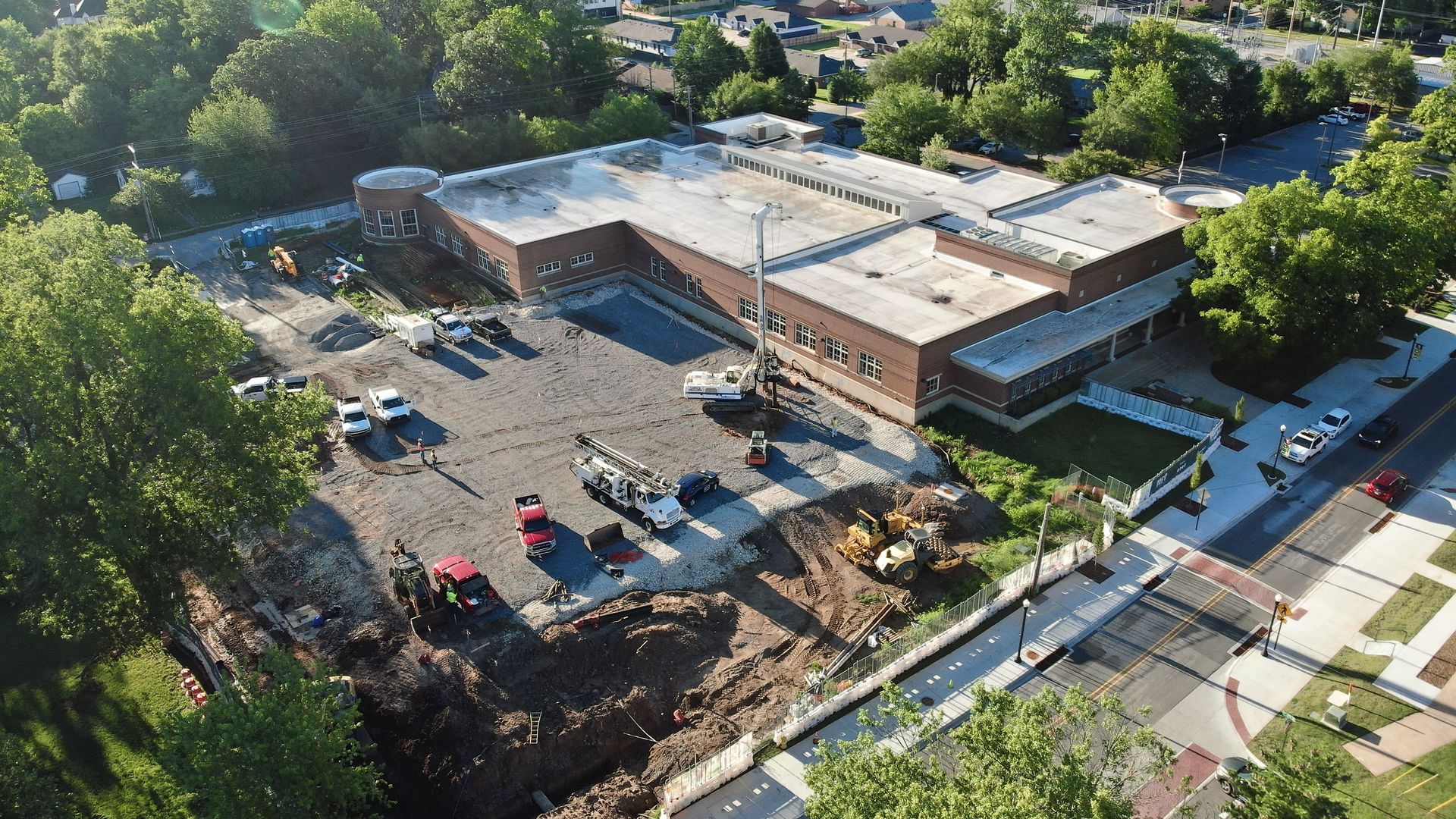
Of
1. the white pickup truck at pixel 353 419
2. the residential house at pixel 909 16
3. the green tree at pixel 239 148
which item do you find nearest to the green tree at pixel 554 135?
the green tree at pixel 239 148

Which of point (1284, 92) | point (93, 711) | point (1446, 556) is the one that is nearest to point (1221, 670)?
point (1446, 556)

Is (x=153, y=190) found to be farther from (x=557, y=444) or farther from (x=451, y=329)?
(x=557, y=444)

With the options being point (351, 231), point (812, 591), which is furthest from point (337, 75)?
point (812, 591)

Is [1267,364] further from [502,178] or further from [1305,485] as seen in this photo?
[502,178]

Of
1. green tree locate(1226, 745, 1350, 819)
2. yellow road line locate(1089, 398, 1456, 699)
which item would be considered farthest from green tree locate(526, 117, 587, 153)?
green tree locate(1226, 745, 1350, 819)

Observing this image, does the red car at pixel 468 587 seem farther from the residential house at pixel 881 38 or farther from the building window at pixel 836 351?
the residential house at pixel 881 38
